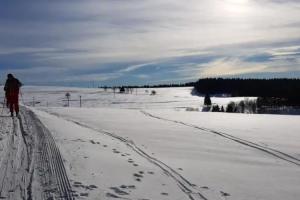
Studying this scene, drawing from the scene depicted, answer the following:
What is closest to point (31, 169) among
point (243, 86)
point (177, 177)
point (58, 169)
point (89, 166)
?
point (58, 169)

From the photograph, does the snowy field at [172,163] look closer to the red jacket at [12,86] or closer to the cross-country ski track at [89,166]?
the cross-country ski track at [89,166]

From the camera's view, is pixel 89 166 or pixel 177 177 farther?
pixel 89 166

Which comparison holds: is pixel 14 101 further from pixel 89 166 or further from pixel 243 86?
pixel 243 86

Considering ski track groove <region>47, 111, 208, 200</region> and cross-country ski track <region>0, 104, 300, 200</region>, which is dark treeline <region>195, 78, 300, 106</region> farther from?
ski track groove <region>47, 111, 208, 200</region>

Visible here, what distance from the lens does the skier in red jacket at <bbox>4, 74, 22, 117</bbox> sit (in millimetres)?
18969

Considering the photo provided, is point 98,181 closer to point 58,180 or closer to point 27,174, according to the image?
point 58,180

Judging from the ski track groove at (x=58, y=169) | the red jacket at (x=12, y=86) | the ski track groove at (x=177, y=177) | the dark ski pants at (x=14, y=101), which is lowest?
the ski track groove at (x=177, y=177)

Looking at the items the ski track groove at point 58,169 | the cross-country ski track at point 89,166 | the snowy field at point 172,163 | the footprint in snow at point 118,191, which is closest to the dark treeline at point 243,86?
the snowy field at point 172,163

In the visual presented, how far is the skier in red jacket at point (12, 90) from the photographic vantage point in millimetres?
18969

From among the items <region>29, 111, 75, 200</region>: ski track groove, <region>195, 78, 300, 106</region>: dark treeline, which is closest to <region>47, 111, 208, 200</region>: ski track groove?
<region>29, 111, 75, 200</region>: ski track groove

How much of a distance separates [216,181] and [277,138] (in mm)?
5708

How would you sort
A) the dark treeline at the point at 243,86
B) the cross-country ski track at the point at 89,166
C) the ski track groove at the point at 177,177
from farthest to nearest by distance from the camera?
the dark treeline at the point at 243,86 → the ski track groove at the point at 177,177 → the cross-country ski track at the point at 89,166

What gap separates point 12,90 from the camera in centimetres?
1964

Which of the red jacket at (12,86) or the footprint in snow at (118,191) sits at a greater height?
the red jacket at (12,86)
